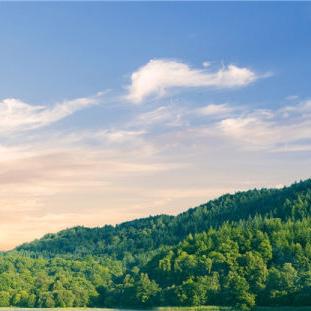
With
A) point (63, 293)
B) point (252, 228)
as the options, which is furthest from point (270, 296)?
point (63, 293)

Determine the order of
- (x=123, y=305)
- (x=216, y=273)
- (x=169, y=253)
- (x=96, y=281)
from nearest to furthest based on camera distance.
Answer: (x=216, y=273) → (x=123, y=305) → (x=169, y=253) → (x=96, y=281)

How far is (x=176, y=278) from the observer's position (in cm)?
15300

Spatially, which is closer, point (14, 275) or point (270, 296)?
point (270, 296)

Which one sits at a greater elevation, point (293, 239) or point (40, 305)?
point (293, 239)

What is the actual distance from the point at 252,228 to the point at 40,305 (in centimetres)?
5787

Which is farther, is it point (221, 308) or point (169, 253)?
point (169, 253)

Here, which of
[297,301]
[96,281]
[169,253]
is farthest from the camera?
[96,281]

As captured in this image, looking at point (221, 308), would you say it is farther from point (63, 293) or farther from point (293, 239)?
point (63, 293)

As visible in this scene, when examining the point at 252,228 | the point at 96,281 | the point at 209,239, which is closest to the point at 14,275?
the point at 96,281

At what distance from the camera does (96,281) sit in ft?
581

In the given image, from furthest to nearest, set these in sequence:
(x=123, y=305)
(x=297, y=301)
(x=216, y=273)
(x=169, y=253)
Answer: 1. (x=169, y=253)
2. (x=123, y=305)
3. (x=216, y=273)
4. (x=297, y=301)

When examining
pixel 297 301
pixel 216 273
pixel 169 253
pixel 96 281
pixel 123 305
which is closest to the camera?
pixel 297 301

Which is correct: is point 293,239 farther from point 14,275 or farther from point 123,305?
point 14,275

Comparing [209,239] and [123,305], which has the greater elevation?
[209,239]
